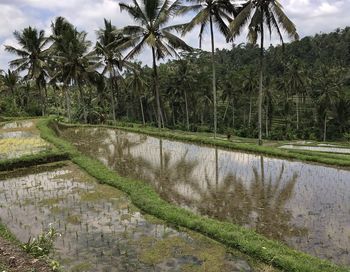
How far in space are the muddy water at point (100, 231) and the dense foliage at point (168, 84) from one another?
42.9 feet

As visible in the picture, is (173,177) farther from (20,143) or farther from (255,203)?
(20,143)

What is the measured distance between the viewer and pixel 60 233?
8586 mm

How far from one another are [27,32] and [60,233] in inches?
1155

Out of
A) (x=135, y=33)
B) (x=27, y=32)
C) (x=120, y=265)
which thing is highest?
(x=27, y=32)

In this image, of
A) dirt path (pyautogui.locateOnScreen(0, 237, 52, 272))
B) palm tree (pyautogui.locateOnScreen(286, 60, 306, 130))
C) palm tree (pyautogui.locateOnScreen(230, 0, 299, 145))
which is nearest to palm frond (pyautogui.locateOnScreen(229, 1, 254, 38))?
palm tree (pyautogui.locateOnScreen(230, 0, 299, 145))

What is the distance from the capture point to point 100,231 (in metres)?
8.70

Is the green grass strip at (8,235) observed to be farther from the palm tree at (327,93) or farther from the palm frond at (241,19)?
the palm tree at (327,93)

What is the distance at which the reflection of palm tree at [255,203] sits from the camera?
8836mm

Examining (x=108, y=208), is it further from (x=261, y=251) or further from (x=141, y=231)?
(x=261, y=251)

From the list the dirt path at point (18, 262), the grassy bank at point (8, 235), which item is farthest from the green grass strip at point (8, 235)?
the dirt path at point (18, 262)

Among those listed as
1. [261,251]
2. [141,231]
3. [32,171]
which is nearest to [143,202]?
[141,231]

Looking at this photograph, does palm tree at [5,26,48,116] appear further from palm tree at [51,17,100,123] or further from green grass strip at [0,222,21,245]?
green grass strip at [0,222,21,245]

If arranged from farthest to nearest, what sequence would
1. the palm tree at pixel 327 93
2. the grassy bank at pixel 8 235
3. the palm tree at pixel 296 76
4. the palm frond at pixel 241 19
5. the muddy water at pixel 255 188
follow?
the palm tree at pixel 296 76 → the palm tree at pixel 327 93 → the palm frond at pixel 241 19 → the muddy water at pixel 255 188 → the grassy bank at pixel 8 235

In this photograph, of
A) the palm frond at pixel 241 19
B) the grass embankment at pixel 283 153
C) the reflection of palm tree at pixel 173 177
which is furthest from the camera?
the palm frond at pixel 241 19
